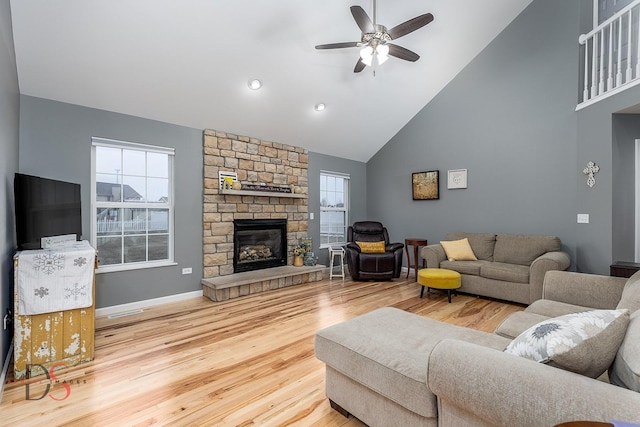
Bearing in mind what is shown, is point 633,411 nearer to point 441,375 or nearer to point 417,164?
point 441,375

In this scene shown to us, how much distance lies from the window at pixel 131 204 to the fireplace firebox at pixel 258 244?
0.97m

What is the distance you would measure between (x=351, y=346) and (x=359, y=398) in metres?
0.29

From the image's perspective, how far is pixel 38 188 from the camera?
2465 mm

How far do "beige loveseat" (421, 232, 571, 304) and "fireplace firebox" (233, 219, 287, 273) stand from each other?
2.39 meters

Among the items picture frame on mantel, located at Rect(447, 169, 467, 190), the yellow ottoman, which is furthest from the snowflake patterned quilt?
picture frame on mantel, located at Rect(447, 169, 467, 190)

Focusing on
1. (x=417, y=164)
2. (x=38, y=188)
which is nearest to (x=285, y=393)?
(x=38, y=188)

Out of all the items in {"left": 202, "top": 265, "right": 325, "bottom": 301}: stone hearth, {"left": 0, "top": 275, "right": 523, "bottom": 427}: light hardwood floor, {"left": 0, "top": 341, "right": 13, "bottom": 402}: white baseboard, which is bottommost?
{"left": 0, "top": 275, "right": 523, "bottom": 427}: light hardwood floor

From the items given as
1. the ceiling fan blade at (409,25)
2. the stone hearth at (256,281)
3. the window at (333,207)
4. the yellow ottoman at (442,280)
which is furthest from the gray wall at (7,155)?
the window at (333,207)

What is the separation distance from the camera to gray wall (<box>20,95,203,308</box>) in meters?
3.08

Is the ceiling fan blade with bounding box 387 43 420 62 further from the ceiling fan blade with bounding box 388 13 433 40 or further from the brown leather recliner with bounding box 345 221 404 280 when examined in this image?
the brown leather recliner with bounding box 345 221 404 280

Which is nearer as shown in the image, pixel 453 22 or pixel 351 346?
pixel 351 346

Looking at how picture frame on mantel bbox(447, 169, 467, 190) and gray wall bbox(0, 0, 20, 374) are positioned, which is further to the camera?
picture frame on mantel bbox(447, 169, 467, 190)

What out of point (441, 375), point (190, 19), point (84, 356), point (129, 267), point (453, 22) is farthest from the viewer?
point (453, 22)

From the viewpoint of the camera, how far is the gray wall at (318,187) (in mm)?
5707
